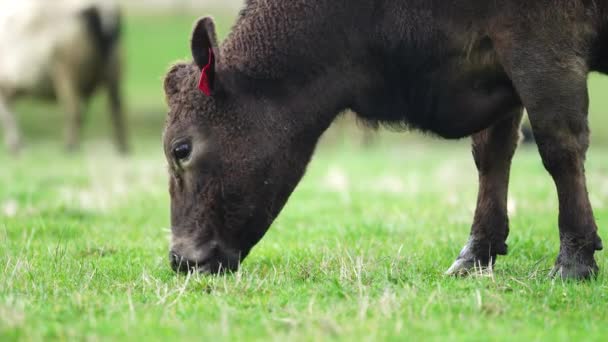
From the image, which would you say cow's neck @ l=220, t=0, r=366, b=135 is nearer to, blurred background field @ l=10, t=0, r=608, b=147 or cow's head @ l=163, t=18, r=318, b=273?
cow's head @ l=163, t=18, r=318, b=273

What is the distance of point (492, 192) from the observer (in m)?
5.89

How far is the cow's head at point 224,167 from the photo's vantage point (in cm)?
534

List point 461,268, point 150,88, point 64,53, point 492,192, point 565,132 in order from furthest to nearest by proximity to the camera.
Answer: point 150,88 < point 64,53 < point 492,192 < point 461,268 < point 565,132

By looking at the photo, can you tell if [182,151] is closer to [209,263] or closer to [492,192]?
[209,263]

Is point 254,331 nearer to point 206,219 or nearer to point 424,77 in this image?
point 206,219

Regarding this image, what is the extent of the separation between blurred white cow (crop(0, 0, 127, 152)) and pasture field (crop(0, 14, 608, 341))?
16.7ft

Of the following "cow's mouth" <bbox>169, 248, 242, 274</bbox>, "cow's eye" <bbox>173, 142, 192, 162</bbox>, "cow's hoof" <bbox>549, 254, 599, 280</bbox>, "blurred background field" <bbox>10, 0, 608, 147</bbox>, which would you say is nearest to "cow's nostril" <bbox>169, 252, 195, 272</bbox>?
"cow's mouth" <bbox>169, 248, 242, 274</bbox>

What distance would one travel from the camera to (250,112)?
5363mm

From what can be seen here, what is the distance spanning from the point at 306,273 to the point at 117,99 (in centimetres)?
1271

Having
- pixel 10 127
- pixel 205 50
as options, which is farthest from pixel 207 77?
pixel 10 127

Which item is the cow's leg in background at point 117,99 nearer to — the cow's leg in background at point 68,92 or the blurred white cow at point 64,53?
the blurred white cow at point 64,53

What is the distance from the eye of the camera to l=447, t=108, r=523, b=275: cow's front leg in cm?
582

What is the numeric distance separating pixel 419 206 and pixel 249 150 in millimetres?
4239

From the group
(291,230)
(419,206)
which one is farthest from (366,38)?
(419,206)
